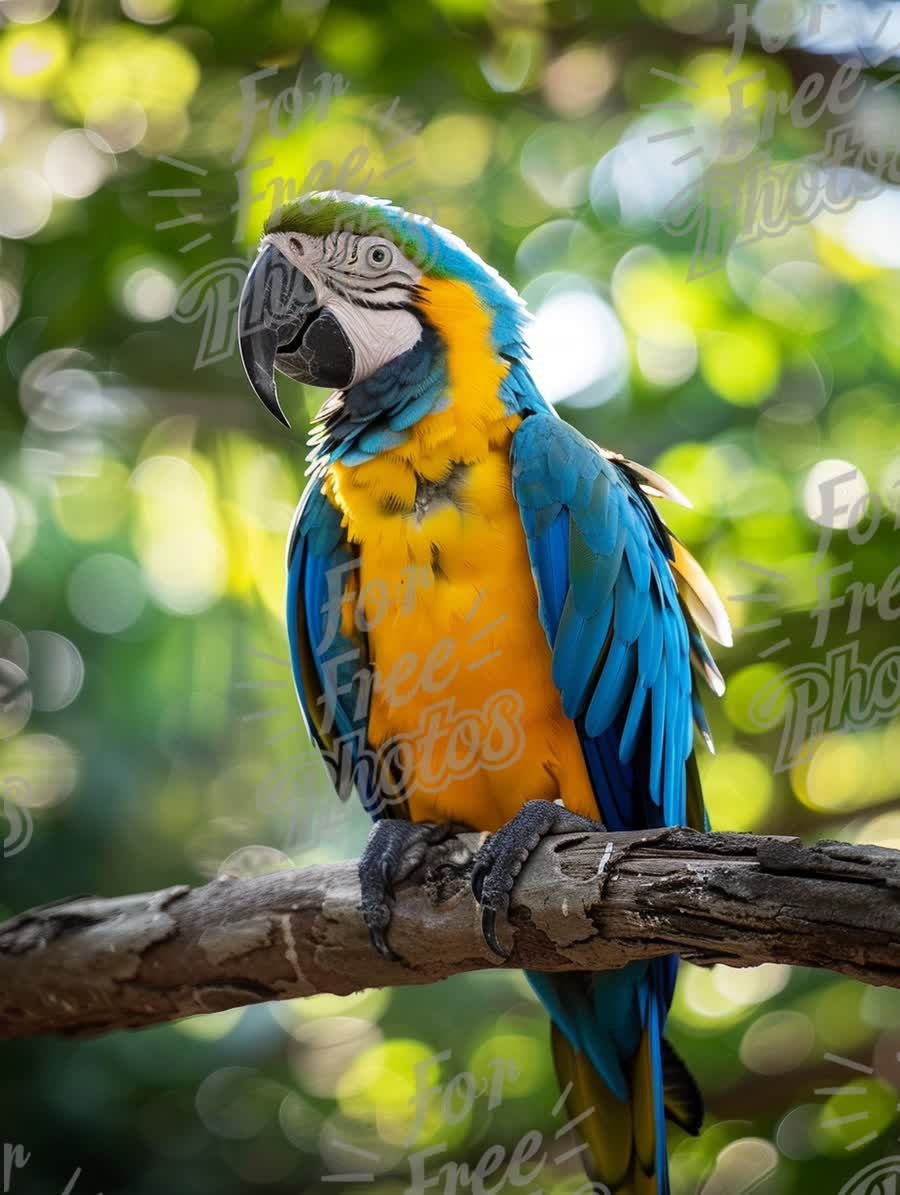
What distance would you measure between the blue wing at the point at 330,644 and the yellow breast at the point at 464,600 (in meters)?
0.11

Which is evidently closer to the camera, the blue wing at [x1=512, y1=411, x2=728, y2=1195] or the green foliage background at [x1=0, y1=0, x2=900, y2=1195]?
the blue wing at [x1=512, y1=411, x2=728, y2=1195]

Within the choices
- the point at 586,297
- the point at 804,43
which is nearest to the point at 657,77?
the point at 804,43

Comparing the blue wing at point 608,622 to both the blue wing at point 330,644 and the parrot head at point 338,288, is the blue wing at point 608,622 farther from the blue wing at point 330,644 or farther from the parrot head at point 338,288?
the blue wing at point 330,644

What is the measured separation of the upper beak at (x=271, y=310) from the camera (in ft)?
7.57

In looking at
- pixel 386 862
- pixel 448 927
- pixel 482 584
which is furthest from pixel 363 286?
pixel 448 927

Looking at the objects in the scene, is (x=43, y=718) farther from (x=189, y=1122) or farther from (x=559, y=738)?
(x=559, y=738)

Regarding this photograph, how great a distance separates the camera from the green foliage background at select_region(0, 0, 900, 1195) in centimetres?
319

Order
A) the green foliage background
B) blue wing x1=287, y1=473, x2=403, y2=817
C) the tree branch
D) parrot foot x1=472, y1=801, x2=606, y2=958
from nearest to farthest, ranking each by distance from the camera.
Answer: the tree branch < parrot foot x1=472, y1=801, x2=606, y2=958 < blue wing x1=287, y1=473, x2=403, y2=817 < the green foliage background

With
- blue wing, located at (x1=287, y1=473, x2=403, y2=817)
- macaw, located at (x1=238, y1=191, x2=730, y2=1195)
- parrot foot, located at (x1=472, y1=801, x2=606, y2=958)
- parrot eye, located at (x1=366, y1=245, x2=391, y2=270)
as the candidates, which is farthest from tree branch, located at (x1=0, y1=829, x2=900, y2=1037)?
parrot eye, located at (x1=366, y1=245, x2=391, y2=270)

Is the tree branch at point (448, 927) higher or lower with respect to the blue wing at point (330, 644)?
lower

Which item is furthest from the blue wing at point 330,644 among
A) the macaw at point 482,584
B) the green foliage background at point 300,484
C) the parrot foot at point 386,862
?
the green foliage background at point 300,484

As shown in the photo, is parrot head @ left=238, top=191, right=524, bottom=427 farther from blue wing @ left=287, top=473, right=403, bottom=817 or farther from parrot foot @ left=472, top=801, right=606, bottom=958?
parrot foot @ left=472, top=801, right=606, bottom=958

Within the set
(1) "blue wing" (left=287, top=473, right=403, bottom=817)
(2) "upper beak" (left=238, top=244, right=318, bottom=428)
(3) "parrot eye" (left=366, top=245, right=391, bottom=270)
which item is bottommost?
(1) "blue wing" (left=287, top=473, right=403, bottom=817)

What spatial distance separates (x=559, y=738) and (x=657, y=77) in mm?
2278
